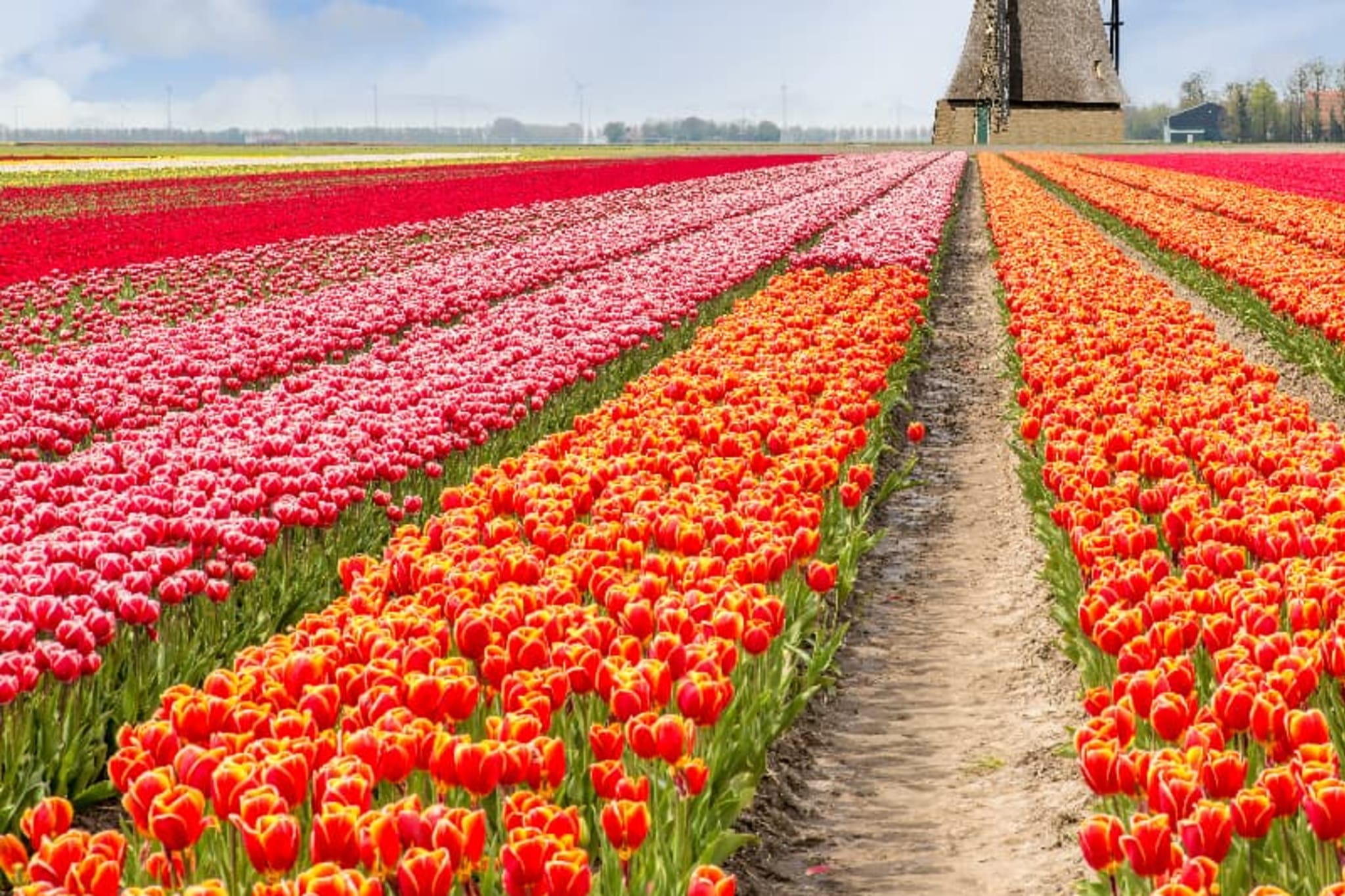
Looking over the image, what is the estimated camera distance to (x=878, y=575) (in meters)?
8.77

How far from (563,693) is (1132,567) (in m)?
2.28

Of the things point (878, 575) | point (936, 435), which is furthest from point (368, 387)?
point (936, 435)

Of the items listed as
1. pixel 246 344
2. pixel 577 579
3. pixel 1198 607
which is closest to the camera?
pixel 1198 607

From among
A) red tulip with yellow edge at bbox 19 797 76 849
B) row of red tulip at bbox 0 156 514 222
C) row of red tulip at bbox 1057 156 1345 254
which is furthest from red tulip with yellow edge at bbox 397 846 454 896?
row of red tulip at bbox 0 156 514 222

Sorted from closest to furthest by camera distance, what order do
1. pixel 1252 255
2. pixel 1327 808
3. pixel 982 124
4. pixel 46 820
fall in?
pixel 1327 808 → pixel 46 820 → pixel 1252 255 → pixel 982 124

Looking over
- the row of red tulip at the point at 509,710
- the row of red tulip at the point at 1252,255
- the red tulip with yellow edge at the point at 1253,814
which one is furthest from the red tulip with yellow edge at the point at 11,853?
the row of red tulip at the point at 1252,255

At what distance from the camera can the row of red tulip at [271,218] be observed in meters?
24.2

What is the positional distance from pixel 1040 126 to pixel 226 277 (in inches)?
3113

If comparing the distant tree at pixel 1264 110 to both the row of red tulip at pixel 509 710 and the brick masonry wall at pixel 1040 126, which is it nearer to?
the brick masonry wall at pixel 1040 126

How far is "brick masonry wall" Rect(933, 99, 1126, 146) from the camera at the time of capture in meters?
92.8

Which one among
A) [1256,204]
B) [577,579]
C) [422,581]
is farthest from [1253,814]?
[1256,204]

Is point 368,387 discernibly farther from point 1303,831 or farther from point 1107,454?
point 1303,831

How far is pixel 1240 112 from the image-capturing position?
Result: 15088 centimetres

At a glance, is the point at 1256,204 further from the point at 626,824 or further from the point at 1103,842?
the point at 626,824
